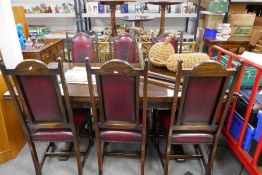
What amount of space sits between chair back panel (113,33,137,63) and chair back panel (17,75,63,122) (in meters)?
1.21

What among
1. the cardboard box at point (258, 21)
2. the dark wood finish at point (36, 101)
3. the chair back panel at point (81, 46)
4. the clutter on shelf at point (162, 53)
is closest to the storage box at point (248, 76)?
the clutter on shelf at point (162, 53)

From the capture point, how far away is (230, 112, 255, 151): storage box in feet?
4.74

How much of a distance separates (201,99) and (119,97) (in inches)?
20.4

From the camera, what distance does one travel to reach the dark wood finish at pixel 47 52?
8.40 feet

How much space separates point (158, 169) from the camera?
1738 millimetres

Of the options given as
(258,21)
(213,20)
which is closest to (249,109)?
(213,20)

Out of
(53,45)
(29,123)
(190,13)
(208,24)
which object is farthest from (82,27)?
(29,123)

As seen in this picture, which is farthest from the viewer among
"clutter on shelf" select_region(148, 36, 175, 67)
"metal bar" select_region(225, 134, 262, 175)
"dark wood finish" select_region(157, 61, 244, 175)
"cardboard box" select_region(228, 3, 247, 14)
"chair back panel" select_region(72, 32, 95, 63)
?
"cardboard box" select_region(228, 3, 247, 14)

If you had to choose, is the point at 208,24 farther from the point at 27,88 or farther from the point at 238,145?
the point at 27,88

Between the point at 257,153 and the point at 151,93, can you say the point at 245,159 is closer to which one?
→ the point at 257,153

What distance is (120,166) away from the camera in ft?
5.80

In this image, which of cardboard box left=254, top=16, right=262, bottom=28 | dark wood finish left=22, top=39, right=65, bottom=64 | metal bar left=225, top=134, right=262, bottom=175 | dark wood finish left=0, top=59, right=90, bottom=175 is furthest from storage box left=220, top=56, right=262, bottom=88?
cardboard box left=254, top=16, right=262, bottom=28

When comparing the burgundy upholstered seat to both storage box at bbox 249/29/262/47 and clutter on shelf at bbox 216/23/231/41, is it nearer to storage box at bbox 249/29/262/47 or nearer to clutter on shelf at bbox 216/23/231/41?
clutter on shelf at bbox 216/23/231/41

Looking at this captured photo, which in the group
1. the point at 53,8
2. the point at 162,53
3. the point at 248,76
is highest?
the point at 53,8
